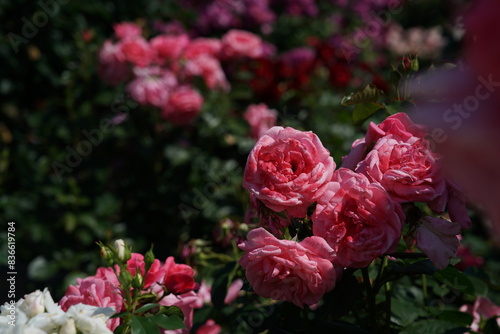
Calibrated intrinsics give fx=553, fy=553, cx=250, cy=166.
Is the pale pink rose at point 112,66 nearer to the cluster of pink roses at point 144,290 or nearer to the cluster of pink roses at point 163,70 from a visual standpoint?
the cluster of pink roses at point 163,70

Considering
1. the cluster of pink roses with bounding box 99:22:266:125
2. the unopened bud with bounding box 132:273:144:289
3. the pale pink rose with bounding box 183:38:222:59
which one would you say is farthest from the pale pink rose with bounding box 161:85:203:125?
the unopened bud with bounding box 132:273:144:289

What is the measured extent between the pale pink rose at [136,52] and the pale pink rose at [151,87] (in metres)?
0.04

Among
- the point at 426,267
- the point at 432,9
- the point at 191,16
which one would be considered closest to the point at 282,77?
the point at 191,16

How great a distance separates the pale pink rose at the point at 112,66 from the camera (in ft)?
7.51

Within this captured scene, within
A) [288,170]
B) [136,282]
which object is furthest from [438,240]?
[136,282]

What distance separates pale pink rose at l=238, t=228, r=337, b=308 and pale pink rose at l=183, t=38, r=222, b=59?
1.72m

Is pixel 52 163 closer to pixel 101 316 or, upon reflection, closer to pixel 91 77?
pixel 91 77

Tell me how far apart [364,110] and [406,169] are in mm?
235

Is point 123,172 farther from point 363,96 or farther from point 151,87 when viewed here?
point 363,96

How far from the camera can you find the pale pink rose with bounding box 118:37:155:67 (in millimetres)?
2240

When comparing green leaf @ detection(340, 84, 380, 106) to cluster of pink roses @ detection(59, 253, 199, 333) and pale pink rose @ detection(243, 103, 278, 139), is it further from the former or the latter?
pale pink rose @ detection(243, 103, 278, 139)

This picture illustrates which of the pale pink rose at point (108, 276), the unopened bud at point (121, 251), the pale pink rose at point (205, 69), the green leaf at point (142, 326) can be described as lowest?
the pale pink rose at point (205, 69)

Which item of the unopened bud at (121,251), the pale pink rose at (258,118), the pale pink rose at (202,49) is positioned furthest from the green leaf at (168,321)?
the pale pink rose at (202,49)

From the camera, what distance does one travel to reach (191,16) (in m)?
3.73
